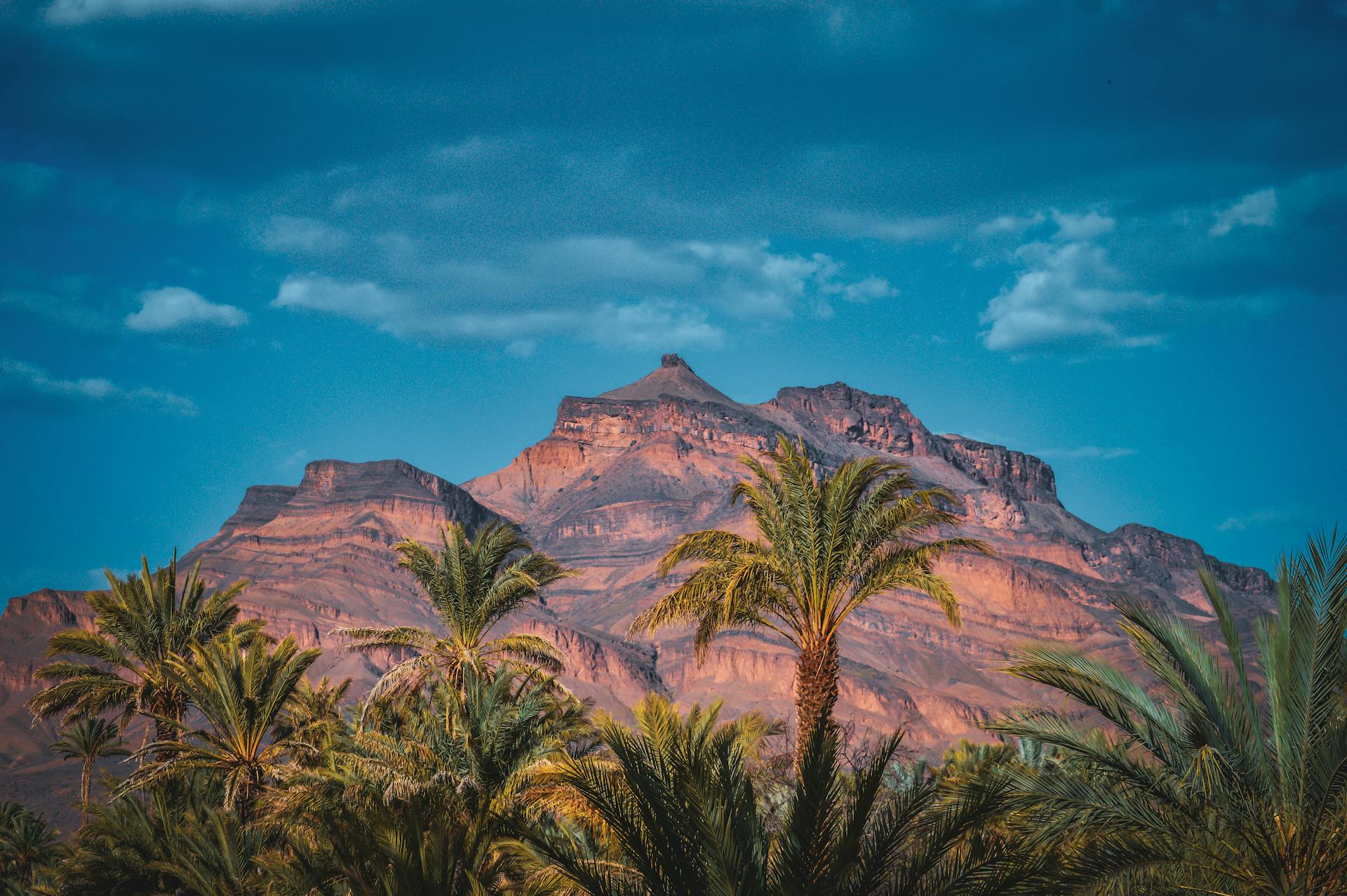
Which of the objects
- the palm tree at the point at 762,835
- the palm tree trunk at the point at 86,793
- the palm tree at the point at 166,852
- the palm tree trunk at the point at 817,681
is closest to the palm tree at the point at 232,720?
the palm tree at the point at 166,852

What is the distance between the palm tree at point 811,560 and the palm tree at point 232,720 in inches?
403

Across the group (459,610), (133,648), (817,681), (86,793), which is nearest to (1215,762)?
(817,681)

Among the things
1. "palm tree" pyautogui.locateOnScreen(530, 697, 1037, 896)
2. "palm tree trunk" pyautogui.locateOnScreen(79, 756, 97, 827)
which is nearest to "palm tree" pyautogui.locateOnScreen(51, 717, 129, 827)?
"palm tree trunk" pyautogui.locateOnScreen(79, 756, 97, 827)

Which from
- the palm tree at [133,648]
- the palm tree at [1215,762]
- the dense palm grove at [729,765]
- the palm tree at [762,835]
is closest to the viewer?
the palm tree at [762,835]

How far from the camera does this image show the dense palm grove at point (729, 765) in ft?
33.8

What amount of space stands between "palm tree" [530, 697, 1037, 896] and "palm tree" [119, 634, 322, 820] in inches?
638

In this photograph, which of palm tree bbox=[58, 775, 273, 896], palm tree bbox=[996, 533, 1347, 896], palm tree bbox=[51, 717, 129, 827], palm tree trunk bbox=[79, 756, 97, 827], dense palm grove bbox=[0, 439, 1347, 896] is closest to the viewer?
dense palm grove bbox=[0, 439, 1347, 896]

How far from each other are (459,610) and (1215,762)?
1831 centimetres

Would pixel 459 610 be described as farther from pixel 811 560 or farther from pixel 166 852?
pixel 811 560

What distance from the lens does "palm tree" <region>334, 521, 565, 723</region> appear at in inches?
1035

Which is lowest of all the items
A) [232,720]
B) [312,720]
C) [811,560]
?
[232,720]

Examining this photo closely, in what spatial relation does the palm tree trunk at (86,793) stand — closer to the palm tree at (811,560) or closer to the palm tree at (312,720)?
the palm tree at (312,720)

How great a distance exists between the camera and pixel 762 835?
1094 centimetres

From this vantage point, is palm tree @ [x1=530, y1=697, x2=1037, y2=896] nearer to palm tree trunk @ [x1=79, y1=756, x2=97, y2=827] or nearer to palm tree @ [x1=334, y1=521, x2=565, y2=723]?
palm tree @ [x1=334, y1=521, x2=565, y2=723]
